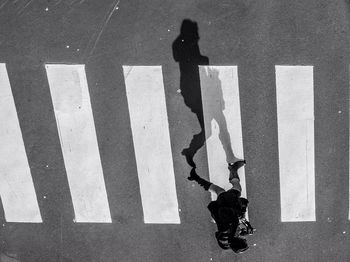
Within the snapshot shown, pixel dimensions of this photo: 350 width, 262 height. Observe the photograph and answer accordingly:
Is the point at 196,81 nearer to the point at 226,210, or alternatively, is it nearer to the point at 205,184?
the point at 205,184

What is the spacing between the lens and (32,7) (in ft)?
19.9

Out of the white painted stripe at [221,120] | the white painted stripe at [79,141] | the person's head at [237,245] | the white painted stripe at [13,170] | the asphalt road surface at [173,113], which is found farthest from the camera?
the white painted stripe at [13,170]

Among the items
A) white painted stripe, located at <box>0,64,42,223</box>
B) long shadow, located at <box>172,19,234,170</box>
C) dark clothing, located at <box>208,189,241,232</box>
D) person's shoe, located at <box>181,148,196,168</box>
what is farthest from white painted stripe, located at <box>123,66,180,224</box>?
white painted stripe, located at <box>0,64,42,223</box>

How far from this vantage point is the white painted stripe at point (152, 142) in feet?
20.2

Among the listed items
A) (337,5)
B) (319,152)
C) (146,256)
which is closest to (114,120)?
(146,256)

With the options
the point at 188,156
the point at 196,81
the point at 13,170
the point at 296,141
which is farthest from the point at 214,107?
the point at 13,170

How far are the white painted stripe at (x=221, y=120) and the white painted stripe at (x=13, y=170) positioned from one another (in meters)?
2.70

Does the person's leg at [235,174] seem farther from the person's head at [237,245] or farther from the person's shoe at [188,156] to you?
the person's head at [237,245]

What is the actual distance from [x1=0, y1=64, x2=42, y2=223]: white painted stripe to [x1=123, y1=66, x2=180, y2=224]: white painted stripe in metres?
1.67

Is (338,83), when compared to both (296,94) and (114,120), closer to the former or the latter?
(296,94)

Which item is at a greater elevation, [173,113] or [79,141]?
[173,113]

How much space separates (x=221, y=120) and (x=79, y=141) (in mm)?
2058

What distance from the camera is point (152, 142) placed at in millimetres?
6367

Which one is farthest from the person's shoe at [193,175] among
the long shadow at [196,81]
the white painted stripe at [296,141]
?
the white painted stripe at [296,141]
